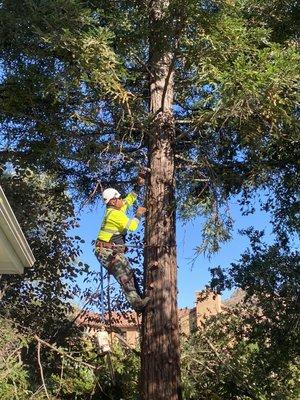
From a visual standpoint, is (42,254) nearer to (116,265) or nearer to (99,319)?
(99,319)

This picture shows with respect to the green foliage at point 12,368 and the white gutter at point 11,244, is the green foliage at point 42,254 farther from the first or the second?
the white gutter at point 11,244

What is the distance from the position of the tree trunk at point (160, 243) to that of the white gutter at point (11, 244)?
1.53m

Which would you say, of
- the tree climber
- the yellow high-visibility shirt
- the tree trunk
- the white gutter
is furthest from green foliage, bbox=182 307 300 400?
the white gutter

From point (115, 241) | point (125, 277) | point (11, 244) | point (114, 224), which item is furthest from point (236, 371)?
point (11, 244)

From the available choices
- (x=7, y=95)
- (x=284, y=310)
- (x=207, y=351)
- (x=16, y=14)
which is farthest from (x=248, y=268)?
(x=16, y=14)

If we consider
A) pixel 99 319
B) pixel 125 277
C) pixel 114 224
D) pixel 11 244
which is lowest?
pixel 11 244

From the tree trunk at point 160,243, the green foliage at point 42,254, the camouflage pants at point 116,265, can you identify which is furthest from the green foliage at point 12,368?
the tree trunk at point 160,243

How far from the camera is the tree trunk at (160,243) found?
5801mm

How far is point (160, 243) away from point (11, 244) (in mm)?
2056

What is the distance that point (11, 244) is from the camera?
4914 mm

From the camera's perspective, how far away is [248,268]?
8.25 meters

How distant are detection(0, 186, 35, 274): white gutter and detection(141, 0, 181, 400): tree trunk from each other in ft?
5.02

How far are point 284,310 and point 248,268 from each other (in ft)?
2.71

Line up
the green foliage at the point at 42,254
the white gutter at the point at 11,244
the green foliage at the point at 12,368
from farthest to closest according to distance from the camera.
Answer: the green foliage at the point at 42,254
the green foliage at the point at 12,368
the white gutter at the point at 11,244
